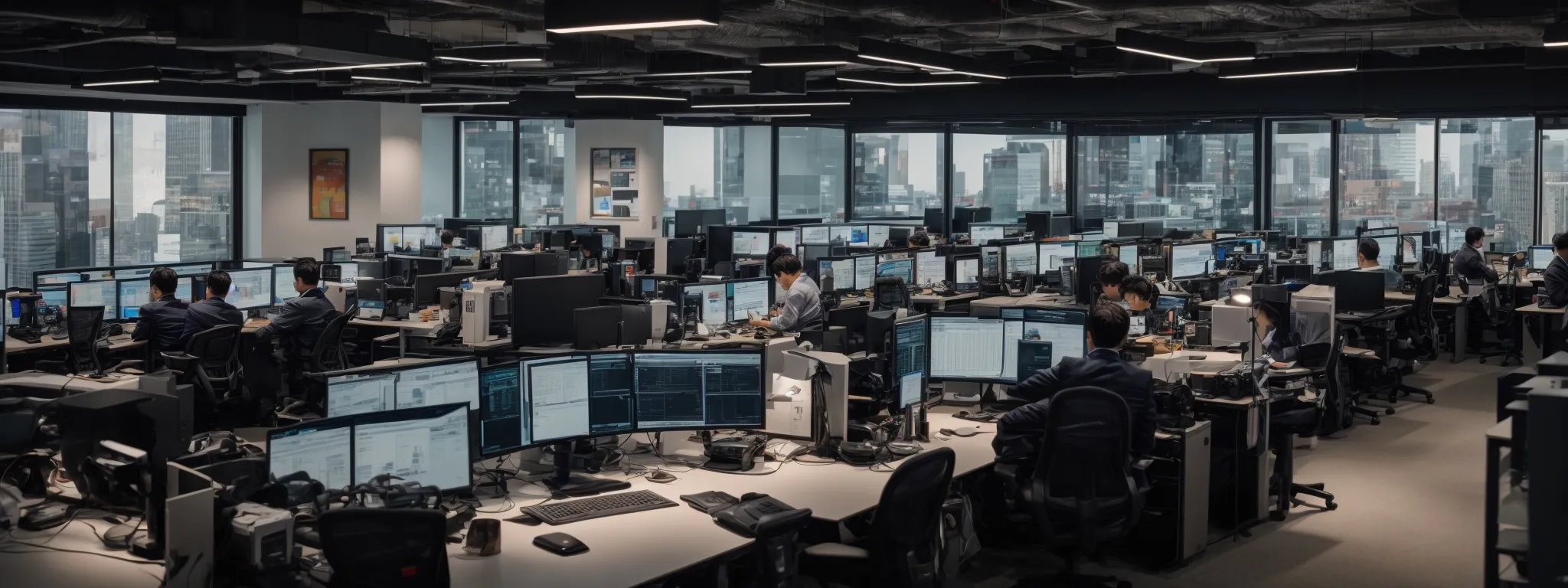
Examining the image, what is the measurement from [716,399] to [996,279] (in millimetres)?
7811

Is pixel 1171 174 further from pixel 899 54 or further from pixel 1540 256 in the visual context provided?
pixel 899 54

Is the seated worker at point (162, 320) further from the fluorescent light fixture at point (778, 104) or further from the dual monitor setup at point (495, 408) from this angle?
the fluorescent light fixture at point (778, 104)

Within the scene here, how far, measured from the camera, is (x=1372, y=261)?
40.8 ft

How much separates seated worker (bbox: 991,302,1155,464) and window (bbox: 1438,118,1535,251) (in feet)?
39.4

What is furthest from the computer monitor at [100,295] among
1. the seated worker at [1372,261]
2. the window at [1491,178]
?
the window at [1491,178]

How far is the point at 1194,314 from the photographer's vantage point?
31.2 feet

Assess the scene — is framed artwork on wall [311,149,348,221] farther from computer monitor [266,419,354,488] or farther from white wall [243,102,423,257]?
computer monitor [266,419,354,488]

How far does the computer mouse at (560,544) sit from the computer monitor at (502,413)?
22.2 inches

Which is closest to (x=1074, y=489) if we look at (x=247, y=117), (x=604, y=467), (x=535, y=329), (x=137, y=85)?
(x=604, y=467)

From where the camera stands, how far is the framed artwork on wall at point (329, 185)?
16328 millimetres

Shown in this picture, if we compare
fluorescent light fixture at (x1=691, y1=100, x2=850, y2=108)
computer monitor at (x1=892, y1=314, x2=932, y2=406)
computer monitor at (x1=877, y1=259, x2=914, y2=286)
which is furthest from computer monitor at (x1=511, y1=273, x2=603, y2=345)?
fluorescent light fixture at (x1=691, y1=100, x2=850, y2=108)

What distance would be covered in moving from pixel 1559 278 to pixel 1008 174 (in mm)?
9740

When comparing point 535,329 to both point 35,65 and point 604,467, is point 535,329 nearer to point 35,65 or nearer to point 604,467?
point 604,467

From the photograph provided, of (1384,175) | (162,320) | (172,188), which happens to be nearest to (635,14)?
(162,320)
